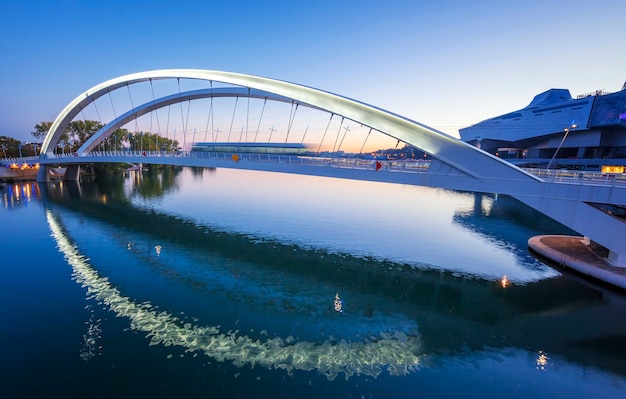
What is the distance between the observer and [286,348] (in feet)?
28.5

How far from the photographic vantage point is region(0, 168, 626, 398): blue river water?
7.38m

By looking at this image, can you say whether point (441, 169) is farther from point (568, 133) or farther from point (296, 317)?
point (568, 133)

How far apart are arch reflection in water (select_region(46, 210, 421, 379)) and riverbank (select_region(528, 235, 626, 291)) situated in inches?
393

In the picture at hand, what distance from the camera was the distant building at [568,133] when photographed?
165 ft

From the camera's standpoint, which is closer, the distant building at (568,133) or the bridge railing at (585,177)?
the bridge railing at (585,177)

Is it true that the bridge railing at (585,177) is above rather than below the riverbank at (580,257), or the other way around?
above

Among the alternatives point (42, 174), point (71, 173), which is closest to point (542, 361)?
point (42, 174)

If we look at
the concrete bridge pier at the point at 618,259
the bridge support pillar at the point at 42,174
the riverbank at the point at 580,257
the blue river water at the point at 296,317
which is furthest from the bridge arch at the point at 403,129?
the bridge support pillar at the point at 42,174

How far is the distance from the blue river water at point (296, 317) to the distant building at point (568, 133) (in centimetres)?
3998

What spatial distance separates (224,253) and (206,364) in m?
9.63

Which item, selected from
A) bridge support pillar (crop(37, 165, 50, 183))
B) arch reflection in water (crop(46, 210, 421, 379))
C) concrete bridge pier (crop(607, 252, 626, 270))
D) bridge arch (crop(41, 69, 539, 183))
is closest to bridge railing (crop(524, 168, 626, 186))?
bridge arch (crop(41, 69, 539, 183))

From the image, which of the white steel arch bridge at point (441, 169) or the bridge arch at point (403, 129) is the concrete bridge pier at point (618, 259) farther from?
the bridge arch at point (403, 129)

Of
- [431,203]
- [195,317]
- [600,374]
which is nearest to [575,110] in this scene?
[431,203]

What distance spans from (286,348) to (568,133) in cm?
7415
